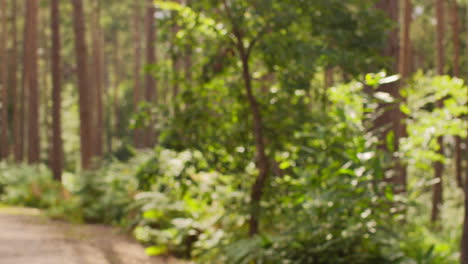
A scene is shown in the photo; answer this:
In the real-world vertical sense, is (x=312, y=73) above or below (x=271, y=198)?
above

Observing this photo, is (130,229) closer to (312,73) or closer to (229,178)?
(229,178)

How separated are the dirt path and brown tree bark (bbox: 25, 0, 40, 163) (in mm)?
10358

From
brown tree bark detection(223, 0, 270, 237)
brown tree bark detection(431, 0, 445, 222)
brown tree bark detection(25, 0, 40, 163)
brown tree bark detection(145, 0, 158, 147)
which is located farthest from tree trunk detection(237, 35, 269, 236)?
brown tree bark detection(25, 0, 40, 163)

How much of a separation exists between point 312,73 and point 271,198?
172cm

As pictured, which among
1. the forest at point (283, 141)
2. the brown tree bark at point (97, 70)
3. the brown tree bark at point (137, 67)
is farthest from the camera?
the brown tree bark at point (137, 67)

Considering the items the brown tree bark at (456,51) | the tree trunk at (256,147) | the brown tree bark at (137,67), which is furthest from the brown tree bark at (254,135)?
the brown tree bark at (137,67)

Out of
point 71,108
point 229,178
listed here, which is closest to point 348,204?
point 229,178

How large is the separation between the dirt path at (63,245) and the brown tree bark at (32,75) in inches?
408

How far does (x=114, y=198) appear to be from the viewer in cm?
1049

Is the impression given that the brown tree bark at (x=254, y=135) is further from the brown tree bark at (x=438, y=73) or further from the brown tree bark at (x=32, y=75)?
the brown tree bark at (x=32, y=75)

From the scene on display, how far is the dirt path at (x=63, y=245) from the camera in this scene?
274 inches

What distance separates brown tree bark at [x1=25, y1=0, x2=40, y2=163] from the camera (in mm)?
19906

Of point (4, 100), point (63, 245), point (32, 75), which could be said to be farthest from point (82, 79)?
point (4, 100)

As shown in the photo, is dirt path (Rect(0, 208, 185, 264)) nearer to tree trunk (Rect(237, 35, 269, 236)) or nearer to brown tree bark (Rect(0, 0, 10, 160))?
tree trunk (Rect(237, 35, 269, 236))
